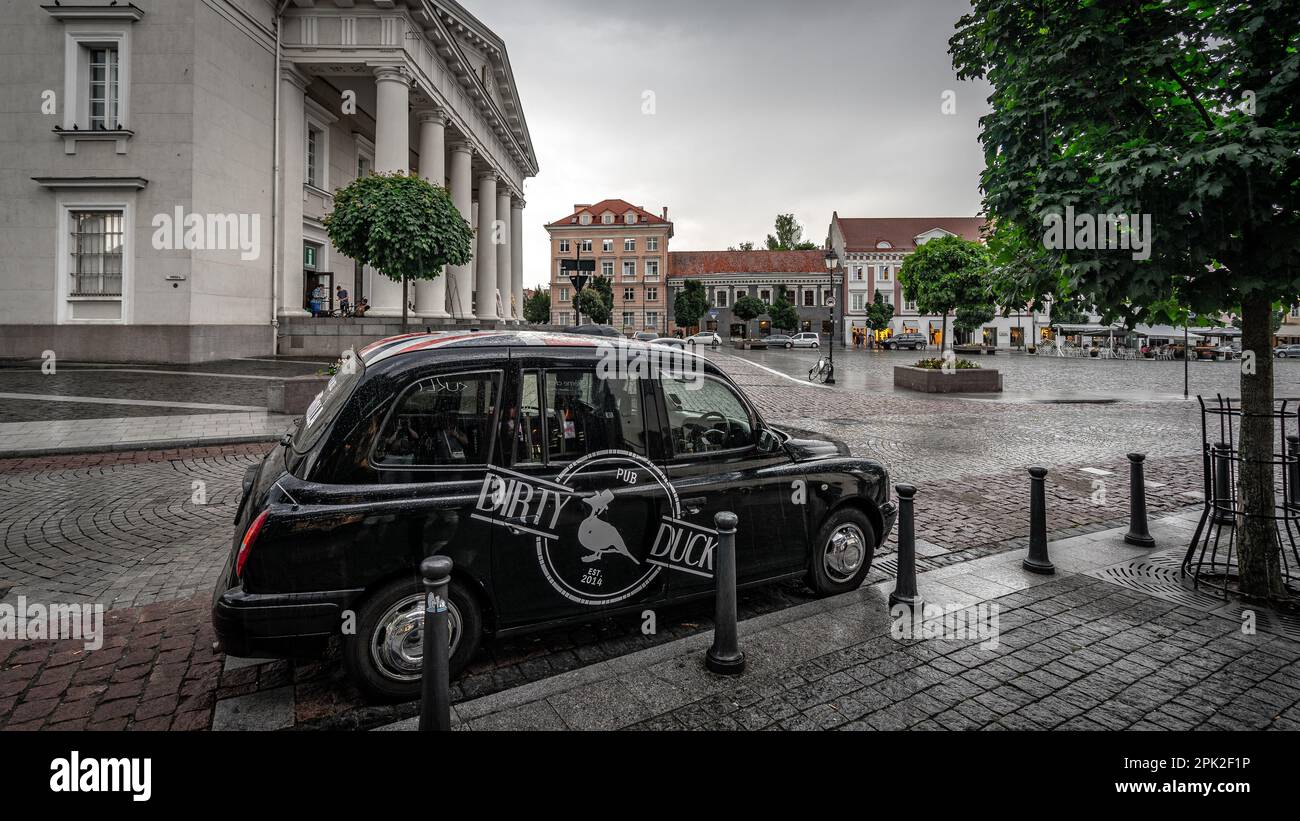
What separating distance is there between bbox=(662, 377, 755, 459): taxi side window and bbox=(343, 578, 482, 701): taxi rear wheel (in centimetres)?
153

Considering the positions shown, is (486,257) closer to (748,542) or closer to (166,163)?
(166,163)

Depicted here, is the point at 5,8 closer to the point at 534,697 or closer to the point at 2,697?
the point at 2,697

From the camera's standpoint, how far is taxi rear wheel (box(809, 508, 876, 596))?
15.3ft

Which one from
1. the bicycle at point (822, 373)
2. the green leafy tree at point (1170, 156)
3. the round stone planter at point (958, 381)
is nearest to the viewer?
the green leafy tree at point (1170, 156)

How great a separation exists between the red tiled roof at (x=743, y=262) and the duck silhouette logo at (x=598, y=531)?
79.5 m

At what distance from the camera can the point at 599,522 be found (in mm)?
3703

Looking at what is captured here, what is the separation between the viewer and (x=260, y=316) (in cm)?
2283

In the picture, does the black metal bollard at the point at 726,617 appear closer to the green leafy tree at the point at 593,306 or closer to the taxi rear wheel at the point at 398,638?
the taxi rear wheel at the point at 398,638

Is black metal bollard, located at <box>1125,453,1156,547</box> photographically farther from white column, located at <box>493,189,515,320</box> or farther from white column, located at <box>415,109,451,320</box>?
white column, located at <box>493,189,515,320</box>

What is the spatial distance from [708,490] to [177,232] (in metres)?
22.5

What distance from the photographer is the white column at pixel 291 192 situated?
23531 mm

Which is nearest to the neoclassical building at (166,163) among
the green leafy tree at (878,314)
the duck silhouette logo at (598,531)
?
the duck silhouette logo at (598,531)

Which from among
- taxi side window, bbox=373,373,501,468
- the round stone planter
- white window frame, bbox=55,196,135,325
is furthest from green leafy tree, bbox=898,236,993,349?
white window frame, bbox=55,196,135,325

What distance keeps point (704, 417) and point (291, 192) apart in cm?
2533
